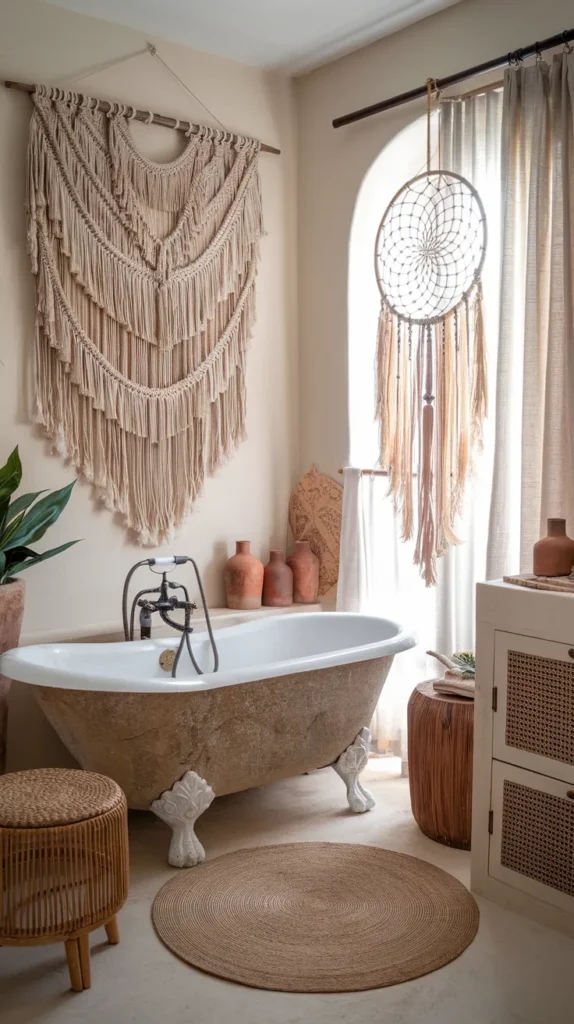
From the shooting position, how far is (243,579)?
3.76 m

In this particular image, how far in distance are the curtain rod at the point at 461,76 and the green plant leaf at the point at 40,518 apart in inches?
71.6

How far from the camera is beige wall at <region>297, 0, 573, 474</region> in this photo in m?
3.40

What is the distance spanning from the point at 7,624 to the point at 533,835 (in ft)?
5.40

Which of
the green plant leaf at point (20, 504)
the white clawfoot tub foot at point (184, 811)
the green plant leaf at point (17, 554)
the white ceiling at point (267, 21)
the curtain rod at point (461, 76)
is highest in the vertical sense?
the white ceiling at point (267, 21)

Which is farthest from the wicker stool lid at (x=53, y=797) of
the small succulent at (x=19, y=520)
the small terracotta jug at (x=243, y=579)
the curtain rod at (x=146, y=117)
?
the curtain rod at (x=146, y=117)

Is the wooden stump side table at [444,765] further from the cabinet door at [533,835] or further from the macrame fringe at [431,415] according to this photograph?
the macrame fringe at [431,415]

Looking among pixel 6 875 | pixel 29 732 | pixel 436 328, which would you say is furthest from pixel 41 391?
pixel 6 875

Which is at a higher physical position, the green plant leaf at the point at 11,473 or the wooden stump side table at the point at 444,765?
the green plant leaf at the point at 11,473

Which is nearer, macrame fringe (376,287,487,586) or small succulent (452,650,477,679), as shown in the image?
small succulent (452,650,477,679)

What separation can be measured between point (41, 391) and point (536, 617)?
1868 mm

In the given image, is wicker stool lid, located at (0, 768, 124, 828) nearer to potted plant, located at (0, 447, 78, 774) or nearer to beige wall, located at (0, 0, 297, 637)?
potted plant, located at (0, 447, 78, 774)

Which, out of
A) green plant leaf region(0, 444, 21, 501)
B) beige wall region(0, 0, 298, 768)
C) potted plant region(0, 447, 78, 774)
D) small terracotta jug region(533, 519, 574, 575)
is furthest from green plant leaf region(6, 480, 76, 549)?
small terracotta jug region(533, 519, 574, 575)

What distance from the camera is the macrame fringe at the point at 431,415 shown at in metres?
3.24

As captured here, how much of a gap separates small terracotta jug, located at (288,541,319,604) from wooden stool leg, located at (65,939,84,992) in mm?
1948
